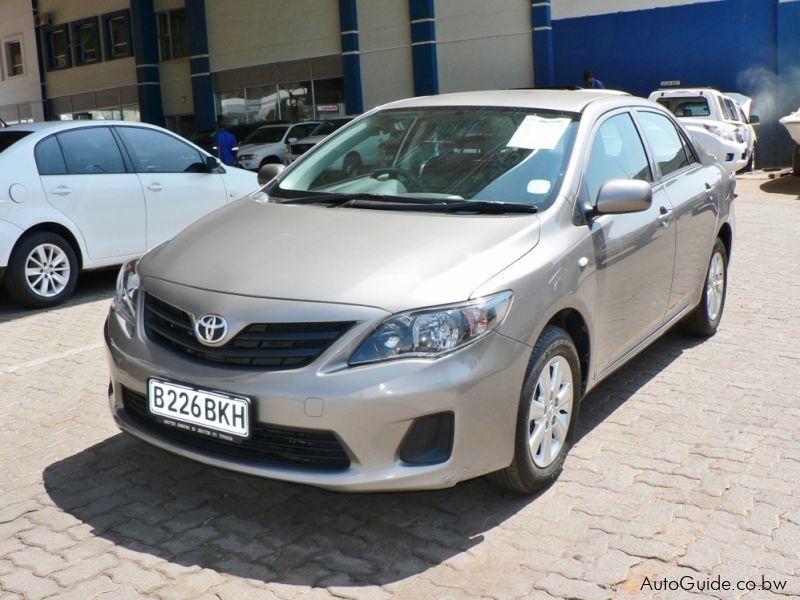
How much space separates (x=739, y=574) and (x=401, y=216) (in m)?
1.99

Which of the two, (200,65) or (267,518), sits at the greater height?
(200,65)

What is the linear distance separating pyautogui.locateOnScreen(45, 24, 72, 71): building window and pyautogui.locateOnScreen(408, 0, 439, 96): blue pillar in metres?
16.8

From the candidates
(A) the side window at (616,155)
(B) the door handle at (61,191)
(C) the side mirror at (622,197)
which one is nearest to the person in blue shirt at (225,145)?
(B) the door handle at (61,191)

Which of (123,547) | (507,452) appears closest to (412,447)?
(507,452)

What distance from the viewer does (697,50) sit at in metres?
23.2

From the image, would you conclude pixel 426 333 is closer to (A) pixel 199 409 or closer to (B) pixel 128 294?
(A) pixel 199 409

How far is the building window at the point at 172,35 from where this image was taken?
3312cm

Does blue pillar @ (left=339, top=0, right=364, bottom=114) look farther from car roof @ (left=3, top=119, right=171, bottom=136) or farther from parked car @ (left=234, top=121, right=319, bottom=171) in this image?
car roof @ (left=3, top=119, right=171, bottom=136)

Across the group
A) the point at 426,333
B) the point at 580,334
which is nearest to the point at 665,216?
the point at 580,334

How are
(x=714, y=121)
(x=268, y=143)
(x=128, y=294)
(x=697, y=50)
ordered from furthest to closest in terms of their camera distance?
(x=697, y=50)
(x=268, y=143)
(x=714, y=121)
(x=128, y=294)

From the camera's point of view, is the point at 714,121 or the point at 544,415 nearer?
the point at 544,415

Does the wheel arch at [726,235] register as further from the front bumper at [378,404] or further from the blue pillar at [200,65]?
the blue pillar at [200,65]

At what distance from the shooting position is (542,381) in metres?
3.73

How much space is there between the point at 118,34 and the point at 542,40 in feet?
58.2
